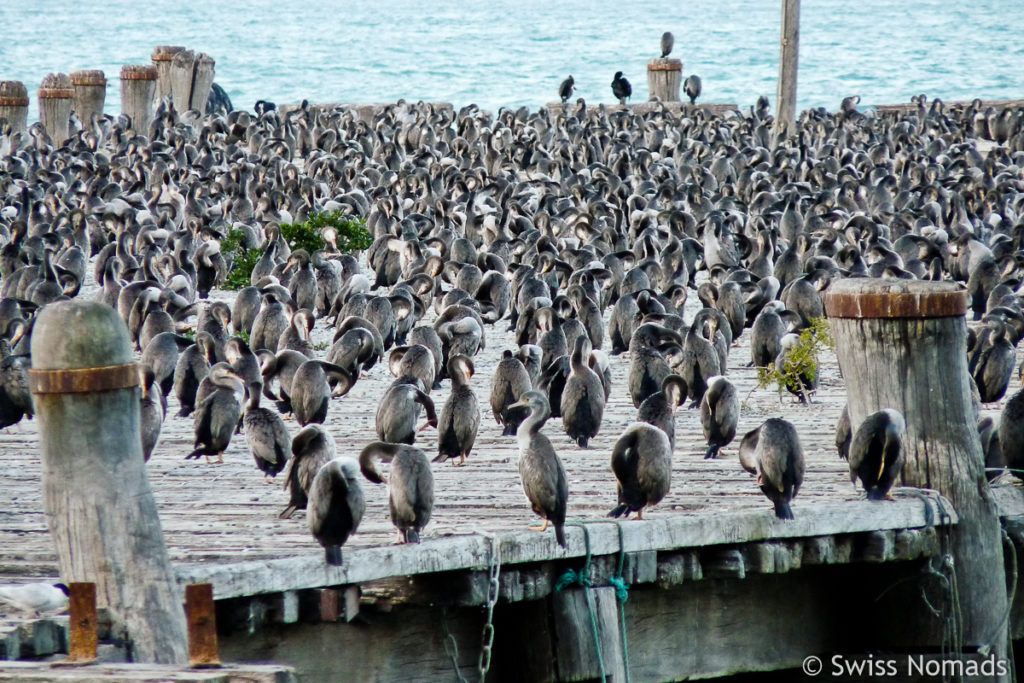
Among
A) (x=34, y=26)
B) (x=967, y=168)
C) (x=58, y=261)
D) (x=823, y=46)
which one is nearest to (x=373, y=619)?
(x=58, y=261)

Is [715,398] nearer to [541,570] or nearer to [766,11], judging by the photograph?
[541,570]

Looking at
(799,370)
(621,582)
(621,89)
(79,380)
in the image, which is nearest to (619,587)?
(621,582)

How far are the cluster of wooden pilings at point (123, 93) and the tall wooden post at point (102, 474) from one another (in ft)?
95.7

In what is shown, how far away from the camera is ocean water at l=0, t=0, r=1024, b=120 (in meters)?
112

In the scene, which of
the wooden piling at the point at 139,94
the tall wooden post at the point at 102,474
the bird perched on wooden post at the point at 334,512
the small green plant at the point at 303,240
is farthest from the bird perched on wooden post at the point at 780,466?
the wooden piling at the point at 139,94

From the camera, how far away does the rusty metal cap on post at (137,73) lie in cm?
3466

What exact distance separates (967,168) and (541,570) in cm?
2231

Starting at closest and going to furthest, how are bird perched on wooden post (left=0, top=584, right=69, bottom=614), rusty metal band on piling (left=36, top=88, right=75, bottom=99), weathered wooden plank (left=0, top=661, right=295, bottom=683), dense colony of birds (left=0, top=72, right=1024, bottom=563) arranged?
weathered wooden plank (left=0, top=661, right=295, bottom=683) < bird perched on wooden post (left=0, top=584, right=69, bottom=614) < dense colony of birds (left=0, top=72, right=1024, bottom=563) < rusty metal band on piling (left=36, top=88, right=75, bottom=99)

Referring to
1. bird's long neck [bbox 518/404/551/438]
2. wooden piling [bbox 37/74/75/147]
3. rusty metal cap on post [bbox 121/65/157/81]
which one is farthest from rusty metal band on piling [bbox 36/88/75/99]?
bird's long neck [bbox 518/404/551/438]

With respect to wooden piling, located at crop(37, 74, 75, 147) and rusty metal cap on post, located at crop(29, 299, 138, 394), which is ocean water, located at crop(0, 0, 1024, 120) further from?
rusty metal cap on post, located at crop(29, 299, 138, 394)

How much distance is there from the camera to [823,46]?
440 ft

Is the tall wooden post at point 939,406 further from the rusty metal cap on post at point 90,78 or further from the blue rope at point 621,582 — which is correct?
the rusty metal cap on post at point 90,78

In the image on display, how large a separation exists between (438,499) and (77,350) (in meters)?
2.99

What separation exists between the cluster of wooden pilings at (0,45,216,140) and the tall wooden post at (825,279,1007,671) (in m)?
→ 28.0
